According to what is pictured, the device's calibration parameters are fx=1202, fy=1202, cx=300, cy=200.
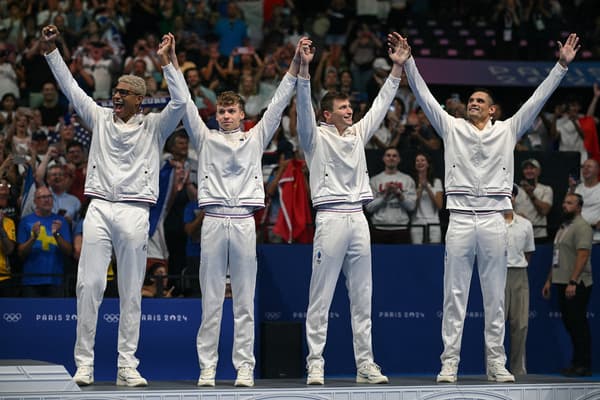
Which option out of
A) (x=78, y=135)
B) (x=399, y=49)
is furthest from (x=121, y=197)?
(x=78, y=135)

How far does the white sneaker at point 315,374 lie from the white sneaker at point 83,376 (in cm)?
178

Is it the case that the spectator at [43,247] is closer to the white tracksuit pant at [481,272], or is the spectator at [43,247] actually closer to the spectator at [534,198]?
the white tracksuit pant at [481,272]

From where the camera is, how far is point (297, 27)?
62.3 feet

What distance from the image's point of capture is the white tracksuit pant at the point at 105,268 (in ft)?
32.1

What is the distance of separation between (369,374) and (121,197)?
8.34 ft

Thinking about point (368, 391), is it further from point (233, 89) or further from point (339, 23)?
point (339, 23)

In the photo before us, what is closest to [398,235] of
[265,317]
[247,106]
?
[265,317]

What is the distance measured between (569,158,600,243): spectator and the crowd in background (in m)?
0.03

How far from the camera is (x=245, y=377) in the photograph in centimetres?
982

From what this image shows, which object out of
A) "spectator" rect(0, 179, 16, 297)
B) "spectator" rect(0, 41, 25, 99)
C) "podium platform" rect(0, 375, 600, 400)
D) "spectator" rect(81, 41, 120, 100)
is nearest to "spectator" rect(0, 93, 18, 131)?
"spectator" rect(0, 41, 25, 99)

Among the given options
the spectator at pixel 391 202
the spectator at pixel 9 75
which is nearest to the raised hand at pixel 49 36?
the spectator at pixel 391 202

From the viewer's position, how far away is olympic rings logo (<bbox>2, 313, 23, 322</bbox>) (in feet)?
41.4

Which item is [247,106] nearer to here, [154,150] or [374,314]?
[374,314]

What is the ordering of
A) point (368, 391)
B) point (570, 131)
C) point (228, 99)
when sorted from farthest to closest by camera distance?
1. point (570, 131)
2. point (228, 99)
3. point (368, 391)
